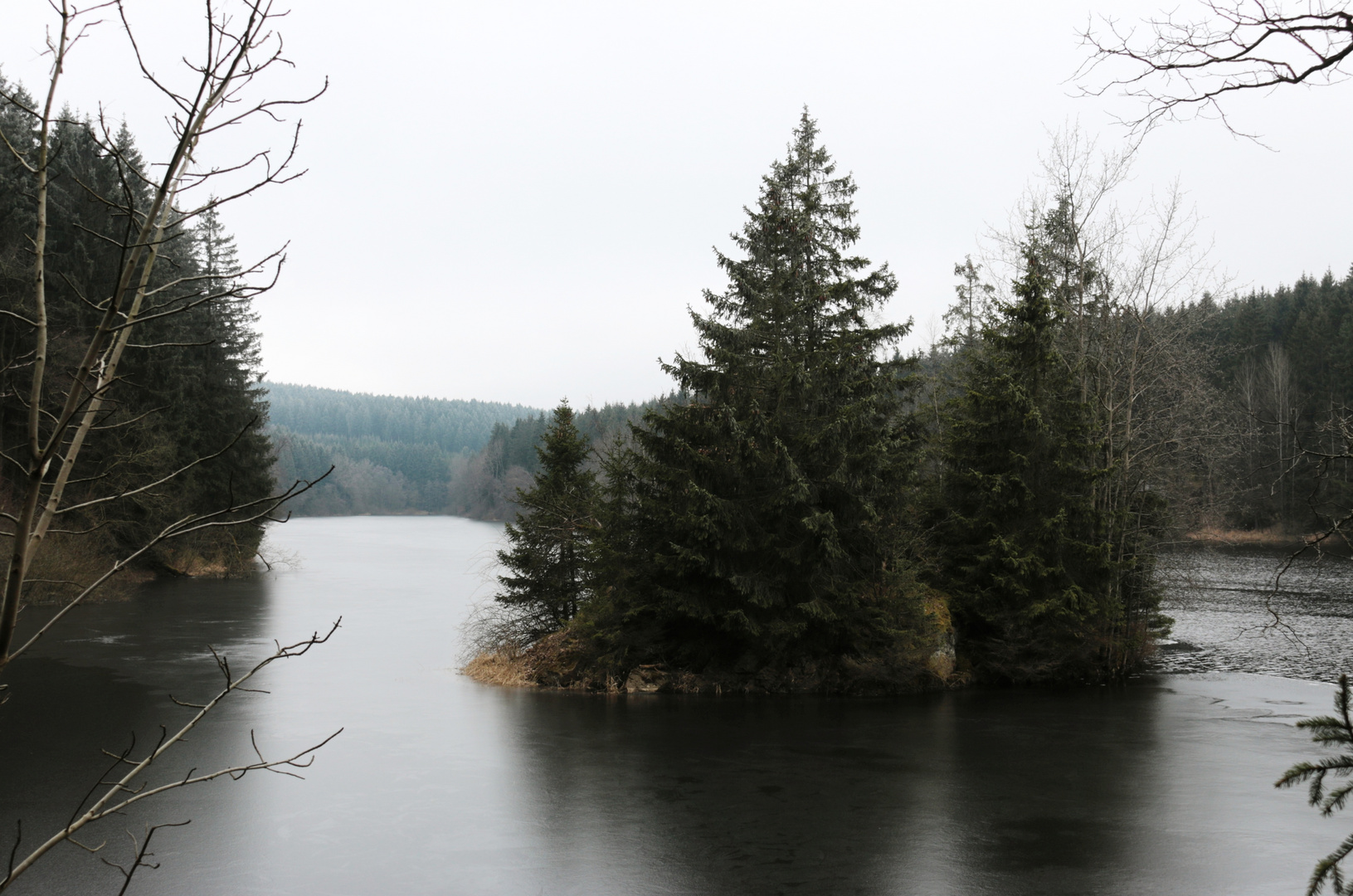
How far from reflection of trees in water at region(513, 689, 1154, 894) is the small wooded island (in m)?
1.29

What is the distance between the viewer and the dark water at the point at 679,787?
9023mm

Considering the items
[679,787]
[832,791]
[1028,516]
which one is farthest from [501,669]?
[1028,516]

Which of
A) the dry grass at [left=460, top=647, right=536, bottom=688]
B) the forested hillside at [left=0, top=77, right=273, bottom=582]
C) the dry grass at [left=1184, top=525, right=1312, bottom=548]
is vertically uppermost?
the forested hillside at [left=0, top=77, right=273, bottom=582]

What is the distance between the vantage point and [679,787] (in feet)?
39.0

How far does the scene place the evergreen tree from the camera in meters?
21.8

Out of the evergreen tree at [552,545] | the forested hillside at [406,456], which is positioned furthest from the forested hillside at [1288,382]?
the evergreen tree at [552,545]

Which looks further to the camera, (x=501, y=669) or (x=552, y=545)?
(x=552, y=545)

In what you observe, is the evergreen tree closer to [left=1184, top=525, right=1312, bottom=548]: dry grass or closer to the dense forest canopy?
[left=1184, top=525, right=1312, bottom=548]: dry grass

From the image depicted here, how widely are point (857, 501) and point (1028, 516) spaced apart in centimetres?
389

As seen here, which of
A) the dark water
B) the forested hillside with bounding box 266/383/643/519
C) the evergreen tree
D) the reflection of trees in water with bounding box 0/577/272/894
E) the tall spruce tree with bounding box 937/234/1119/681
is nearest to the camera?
the dark water

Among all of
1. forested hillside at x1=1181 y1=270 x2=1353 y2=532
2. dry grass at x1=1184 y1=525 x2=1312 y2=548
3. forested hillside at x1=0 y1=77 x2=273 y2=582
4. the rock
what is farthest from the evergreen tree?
dry grass at x1=1184 y1=525 x2=1312 y2=548

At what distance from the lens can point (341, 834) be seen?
33.2 ft

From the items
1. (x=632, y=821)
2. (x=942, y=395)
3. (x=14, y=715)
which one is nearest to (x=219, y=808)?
(x=632, y=821)

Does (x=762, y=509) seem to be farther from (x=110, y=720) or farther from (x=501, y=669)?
(x=110, y=720)
